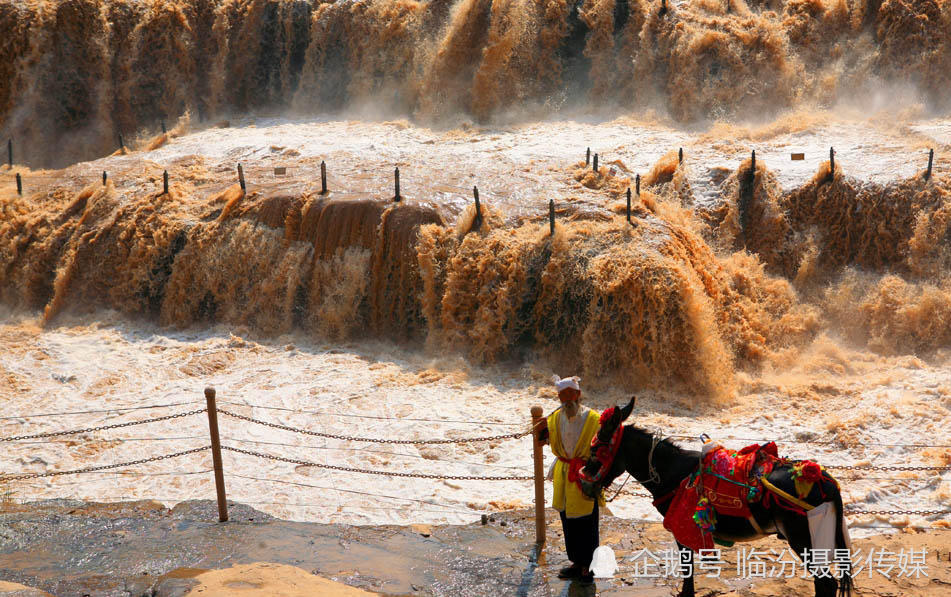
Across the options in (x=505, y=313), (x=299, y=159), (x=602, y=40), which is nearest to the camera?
(x=505, y=313)

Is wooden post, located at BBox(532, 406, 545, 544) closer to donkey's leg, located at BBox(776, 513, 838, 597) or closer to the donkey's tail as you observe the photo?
donkey's leg, located at BBox(776, 513, 838, 597)

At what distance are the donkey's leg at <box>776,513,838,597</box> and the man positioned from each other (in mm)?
1186

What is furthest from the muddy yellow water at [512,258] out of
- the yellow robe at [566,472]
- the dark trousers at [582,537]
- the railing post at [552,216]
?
the yellow robe at [566,472]

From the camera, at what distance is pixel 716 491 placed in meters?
4.97

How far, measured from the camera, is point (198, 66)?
2153cm

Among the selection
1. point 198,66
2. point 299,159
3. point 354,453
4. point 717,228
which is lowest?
point 354,453

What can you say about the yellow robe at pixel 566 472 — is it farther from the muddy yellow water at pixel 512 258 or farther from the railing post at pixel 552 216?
the railing post at pixel 552 216

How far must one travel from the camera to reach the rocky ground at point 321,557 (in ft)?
18.2

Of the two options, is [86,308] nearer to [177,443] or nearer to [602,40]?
[177,443]

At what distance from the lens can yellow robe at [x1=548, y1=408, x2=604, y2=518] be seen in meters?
5.50

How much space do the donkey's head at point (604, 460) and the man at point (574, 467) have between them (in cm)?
17

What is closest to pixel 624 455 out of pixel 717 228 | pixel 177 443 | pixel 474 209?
pixel 177 443

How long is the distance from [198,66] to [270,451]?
14610mm

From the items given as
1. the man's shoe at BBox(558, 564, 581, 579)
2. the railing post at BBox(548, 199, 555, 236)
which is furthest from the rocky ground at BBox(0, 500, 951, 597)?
the railing post at BBox(548, 199, 555, 236)
